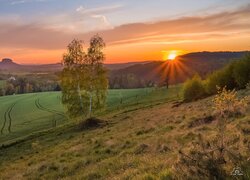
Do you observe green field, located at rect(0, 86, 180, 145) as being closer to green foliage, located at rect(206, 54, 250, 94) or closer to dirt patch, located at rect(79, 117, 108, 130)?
green foliage, located at rect(206, 54, 250, 94)

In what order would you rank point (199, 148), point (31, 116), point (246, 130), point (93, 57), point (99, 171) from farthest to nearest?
point (31, 116)
point (93, 57)
point (246, 130)
point (99, 171)
point (199, 148)

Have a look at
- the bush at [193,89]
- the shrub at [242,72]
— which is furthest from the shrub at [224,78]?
the bush at [193,89]

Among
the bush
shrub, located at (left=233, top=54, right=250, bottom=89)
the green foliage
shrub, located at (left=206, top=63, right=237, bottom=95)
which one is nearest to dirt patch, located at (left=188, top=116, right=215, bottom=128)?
the green foliage

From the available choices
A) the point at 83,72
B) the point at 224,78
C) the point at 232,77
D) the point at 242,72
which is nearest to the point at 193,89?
the point at 224,78

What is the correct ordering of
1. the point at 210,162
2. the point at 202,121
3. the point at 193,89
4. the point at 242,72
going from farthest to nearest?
1. the point at 193,89
2. the point at 242,72
3. the point at 202,121
4. the point at 210,162

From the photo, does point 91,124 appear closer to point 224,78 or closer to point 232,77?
point 224,78

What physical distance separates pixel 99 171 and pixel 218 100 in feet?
23.3

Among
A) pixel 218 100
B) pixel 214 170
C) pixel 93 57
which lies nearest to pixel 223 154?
pixel 214 170

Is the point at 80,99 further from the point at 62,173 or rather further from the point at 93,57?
the point at 62,173

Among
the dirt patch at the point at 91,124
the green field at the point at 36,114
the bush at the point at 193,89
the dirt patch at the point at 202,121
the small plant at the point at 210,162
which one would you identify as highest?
the small plant at the point at 210,162

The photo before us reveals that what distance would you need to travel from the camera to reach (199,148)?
25.1ft

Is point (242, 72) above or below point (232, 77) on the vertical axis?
above

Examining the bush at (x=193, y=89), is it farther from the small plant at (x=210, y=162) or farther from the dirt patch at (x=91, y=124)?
the small plant at (x=210, y=162)

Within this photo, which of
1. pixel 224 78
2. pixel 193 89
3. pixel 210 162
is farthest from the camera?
pixel 193 89
